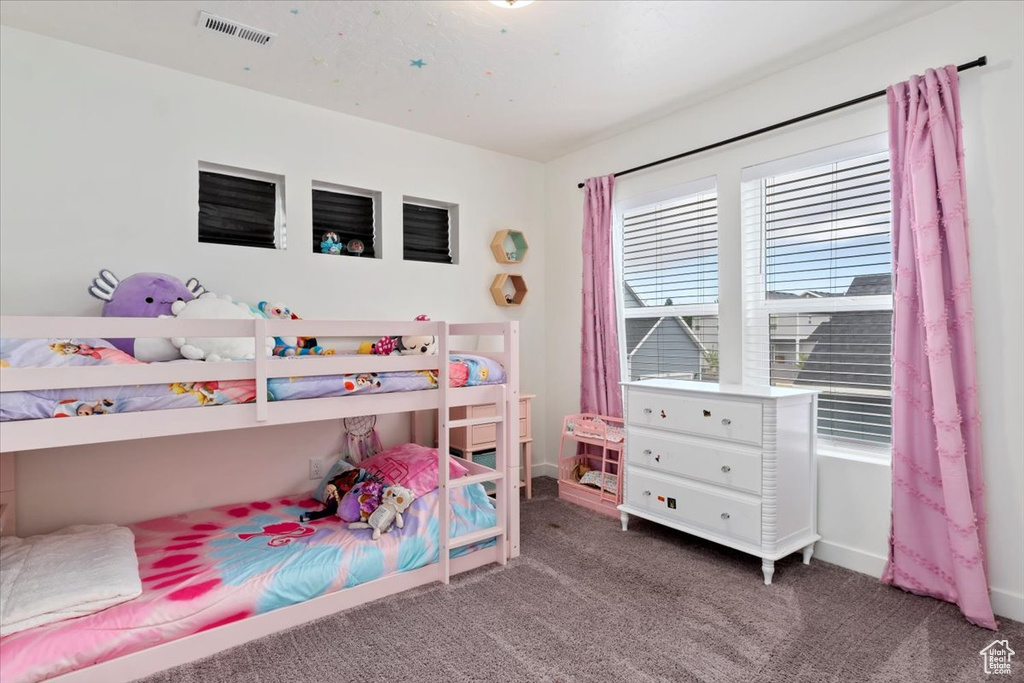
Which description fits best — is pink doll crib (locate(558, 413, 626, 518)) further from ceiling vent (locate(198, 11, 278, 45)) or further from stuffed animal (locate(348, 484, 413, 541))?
ceiling vent (locate(198, 11, 278, 45))

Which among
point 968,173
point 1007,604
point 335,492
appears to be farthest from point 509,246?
point 1007,604

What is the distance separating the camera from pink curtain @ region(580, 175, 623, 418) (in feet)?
12.1

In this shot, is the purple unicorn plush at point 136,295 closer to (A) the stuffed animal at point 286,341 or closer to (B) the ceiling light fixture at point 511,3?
(A) the stuffed animal at point 286,341

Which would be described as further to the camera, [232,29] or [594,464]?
[594,464]

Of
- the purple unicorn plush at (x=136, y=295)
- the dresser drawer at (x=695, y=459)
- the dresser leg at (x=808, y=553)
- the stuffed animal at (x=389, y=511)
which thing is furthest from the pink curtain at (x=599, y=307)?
the purple unicorn plush at (x=136, y=295)

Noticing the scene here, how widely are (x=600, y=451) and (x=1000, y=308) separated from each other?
2.31m

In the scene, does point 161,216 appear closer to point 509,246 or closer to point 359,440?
point 359,440

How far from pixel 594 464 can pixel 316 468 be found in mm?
1874

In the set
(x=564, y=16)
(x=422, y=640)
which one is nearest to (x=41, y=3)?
(x=564, y=16)

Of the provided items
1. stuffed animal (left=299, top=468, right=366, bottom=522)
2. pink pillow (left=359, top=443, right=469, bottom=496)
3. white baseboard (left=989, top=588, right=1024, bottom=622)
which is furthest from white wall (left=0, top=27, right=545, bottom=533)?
white baseboard (left=989, top=588, right=1024, bottom=622)

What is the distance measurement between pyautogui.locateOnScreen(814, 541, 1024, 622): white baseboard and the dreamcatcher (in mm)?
2579

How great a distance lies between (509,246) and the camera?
413 centimetres

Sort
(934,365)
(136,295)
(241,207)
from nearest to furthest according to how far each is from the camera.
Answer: (934,365) → (136,295) → (241,207)

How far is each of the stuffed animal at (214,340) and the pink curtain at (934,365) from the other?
2.72 meters
